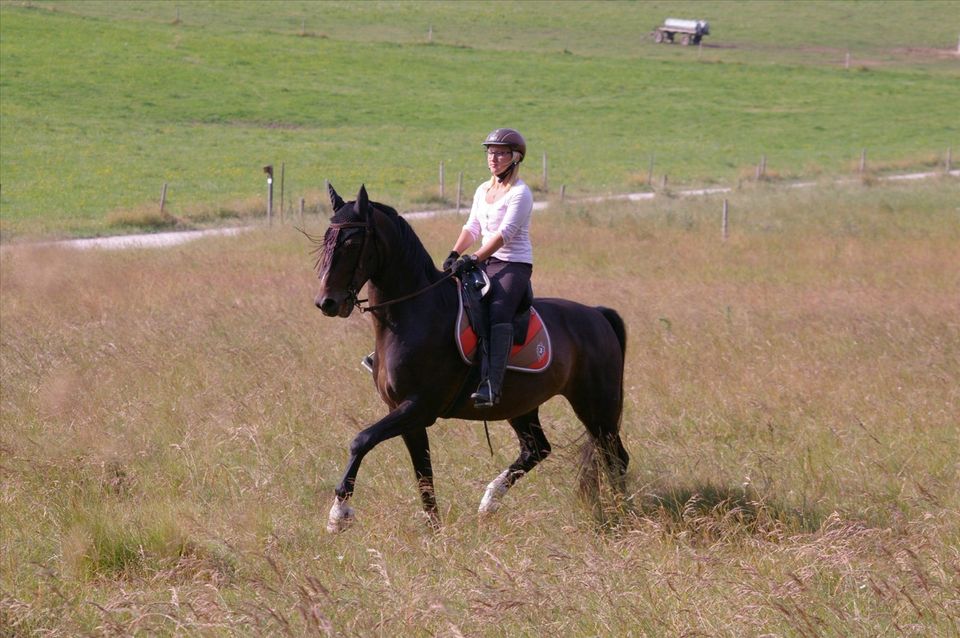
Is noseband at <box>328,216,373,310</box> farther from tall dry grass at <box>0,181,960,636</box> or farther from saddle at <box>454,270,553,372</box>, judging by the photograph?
tall dry grass at <box>0,181,960,636</box>

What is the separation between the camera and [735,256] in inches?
815

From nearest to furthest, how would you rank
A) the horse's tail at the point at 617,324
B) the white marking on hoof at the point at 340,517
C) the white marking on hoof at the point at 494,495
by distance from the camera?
the white marking on hoof at the point at 340,517 → the white marking on hoof at the point at 494,495 → the horse's tail at the point at 617,324

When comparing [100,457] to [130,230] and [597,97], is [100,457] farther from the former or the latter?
[597,97]

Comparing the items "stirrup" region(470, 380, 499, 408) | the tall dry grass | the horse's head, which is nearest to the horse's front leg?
the tall dry grass

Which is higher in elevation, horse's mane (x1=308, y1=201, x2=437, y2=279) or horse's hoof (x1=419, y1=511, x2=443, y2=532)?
horse's mane (x1=308, y1=201, x2=437, y2=279)

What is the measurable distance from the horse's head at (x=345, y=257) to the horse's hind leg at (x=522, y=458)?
143cm

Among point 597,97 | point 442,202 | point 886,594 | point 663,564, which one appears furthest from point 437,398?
point 597,97

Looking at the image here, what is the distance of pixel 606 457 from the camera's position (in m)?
7.96

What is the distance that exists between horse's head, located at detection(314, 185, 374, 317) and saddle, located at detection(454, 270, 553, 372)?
0.74 meters

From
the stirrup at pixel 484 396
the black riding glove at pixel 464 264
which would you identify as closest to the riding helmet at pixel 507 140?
the black riding glove at pixel 464 264

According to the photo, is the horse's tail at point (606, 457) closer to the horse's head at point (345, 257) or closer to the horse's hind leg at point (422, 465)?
the horse's hind leg at point (422, 465)

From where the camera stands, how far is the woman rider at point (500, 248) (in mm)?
7285

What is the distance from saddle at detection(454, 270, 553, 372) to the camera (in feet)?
24.0

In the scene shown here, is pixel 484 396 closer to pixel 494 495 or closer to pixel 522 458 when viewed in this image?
pixel 494 495
